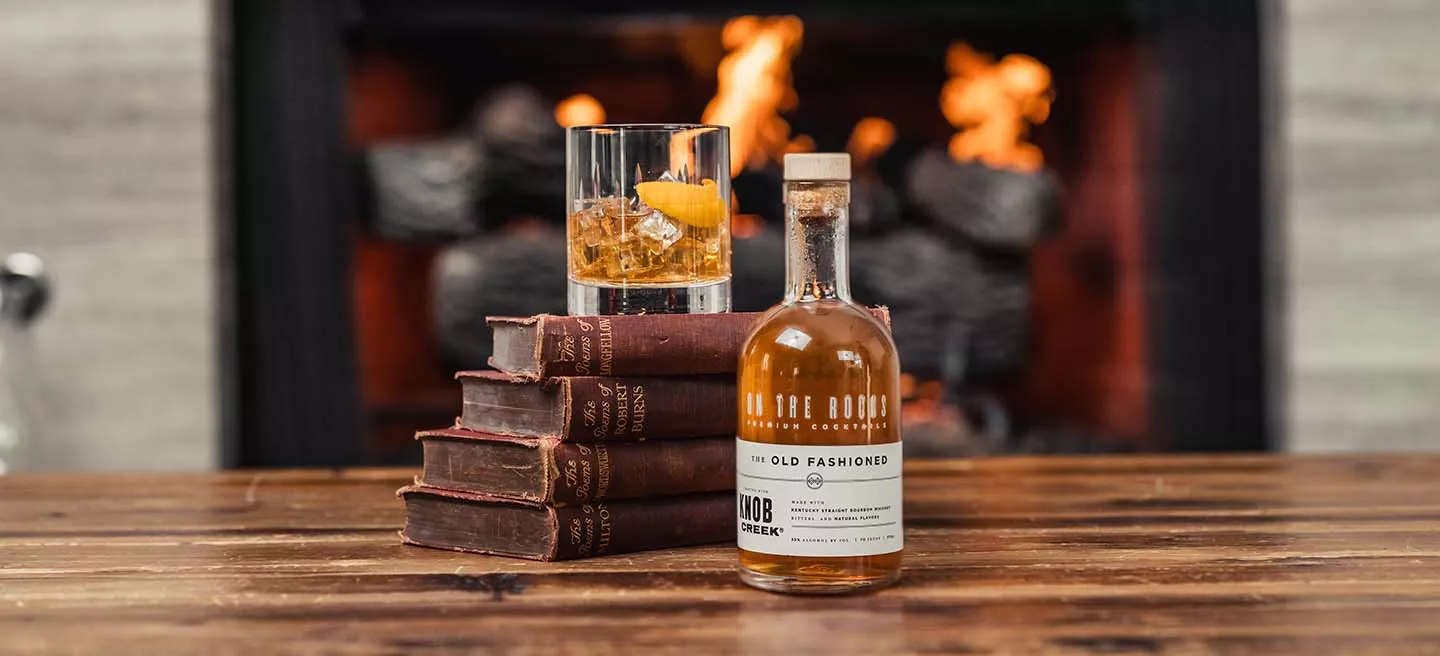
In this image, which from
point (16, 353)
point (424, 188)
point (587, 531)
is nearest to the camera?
point (587, 531)

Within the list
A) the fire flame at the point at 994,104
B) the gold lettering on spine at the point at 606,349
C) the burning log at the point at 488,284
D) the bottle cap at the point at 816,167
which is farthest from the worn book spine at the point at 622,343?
the fire flame at the point at 994,104

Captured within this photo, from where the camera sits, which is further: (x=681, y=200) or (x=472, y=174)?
(x=472, y=174)

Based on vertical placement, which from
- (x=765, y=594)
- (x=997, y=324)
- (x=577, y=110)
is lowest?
(x=765, y=594)

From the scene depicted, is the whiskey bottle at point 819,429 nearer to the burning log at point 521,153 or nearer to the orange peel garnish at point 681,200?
the orange peel garnish at point 681,200

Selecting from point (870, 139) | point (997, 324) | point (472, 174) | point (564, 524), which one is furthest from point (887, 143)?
point (564, 524)

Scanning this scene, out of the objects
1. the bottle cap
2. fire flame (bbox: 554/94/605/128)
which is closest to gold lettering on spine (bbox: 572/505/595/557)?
the bottle cap

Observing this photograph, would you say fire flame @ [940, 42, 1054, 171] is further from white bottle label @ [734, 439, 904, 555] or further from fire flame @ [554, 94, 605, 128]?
white bottle label @ [734, 439, 904, 555]

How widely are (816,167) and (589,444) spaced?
20cm

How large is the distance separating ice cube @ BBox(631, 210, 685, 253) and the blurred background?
1.32 meters

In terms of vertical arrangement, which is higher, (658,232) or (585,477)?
(658,232)

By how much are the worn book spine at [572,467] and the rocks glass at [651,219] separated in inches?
3.3

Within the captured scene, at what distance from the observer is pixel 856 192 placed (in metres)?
2.24

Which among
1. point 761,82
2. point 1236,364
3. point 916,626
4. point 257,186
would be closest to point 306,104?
point 257,186

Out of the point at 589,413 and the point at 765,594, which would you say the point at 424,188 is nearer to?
the point at 589,413
